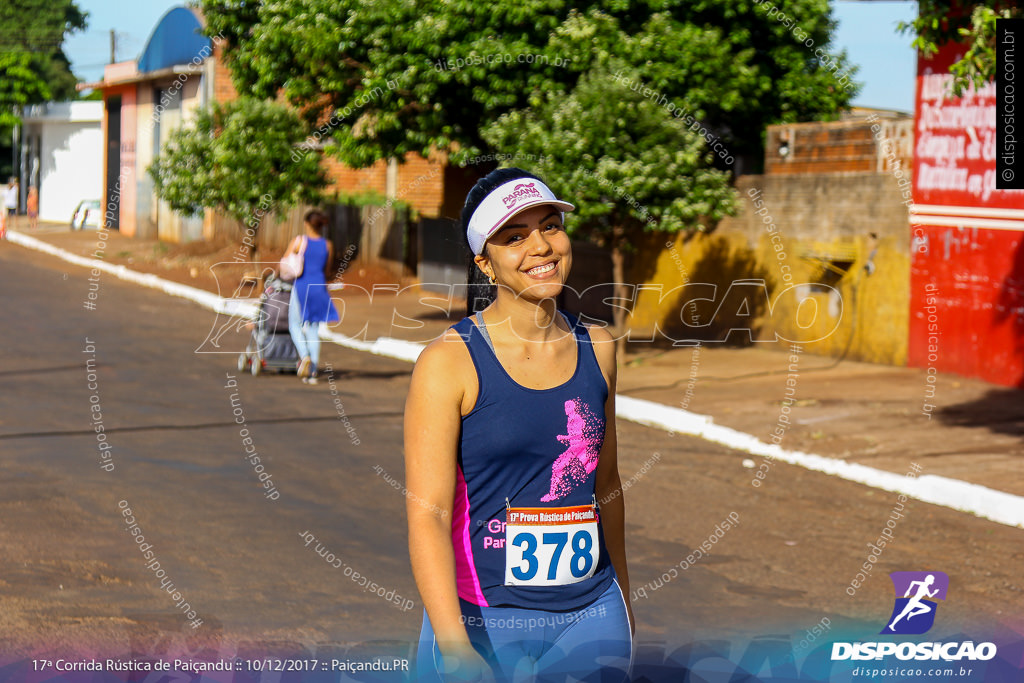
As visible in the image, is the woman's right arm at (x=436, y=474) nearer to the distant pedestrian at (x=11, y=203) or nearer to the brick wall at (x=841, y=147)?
the brick wall at (x=841, y=147)

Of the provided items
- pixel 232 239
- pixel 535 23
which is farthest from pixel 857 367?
pixel 232 239

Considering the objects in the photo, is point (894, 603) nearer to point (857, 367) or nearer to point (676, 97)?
point (857, 367)

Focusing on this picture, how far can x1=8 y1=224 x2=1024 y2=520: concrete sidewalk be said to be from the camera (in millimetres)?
9750

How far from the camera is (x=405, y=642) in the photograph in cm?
518

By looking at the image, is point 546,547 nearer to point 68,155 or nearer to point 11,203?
point 11,203

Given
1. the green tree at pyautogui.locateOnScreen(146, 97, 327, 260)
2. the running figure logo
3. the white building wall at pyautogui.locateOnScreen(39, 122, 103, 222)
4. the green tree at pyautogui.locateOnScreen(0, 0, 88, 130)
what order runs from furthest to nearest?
the green tree at pyautogui.locateOnScreen(0, 0, 88, 130)
the white building wall at pyautogui.locateOnScreen(39, 122, 103, 222)
the green tree at pyautogui.locateOnScreen(146, 97, 327, 260)
the running figure logo

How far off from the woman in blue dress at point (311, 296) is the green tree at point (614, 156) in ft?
9.14

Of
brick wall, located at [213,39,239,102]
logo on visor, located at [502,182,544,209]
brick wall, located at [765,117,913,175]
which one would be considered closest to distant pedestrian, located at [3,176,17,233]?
brick wall, located at [213,39,239,102]

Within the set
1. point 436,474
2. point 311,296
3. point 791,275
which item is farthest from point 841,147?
point 436,474

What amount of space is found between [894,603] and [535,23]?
462 inches

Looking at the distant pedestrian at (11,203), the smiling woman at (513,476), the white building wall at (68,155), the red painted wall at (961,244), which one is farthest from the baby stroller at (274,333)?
the white building wall at (68,155)

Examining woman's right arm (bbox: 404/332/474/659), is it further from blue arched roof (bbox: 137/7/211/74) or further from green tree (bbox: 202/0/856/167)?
blue arched roof (bbox: 137/7/211/74)

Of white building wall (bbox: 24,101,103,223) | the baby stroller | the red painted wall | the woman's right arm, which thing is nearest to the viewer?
the woman's right arm

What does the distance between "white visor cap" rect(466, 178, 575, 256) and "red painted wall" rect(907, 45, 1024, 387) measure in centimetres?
1133
